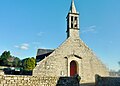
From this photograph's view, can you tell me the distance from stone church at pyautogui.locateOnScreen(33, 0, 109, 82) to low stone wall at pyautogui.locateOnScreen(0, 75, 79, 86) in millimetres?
11450

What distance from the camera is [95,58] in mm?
24234

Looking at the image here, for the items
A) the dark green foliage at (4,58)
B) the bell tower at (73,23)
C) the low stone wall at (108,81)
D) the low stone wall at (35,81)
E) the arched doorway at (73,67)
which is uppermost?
the bell tower at (73,23)

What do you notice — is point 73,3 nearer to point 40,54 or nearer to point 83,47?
point 83,47

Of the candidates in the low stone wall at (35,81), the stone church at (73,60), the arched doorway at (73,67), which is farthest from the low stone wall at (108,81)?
the low stone wall at (35,81)

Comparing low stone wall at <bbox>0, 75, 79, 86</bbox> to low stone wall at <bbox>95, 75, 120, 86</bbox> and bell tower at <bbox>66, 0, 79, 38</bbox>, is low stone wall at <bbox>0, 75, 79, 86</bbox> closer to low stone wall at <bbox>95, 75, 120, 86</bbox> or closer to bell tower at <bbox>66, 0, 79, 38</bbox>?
low stone wall at <bbox>95, 75, 120, 86</bbox>

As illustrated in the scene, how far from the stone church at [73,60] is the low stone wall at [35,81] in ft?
37.6

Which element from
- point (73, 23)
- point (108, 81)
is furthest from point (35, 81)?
point (73, 23)

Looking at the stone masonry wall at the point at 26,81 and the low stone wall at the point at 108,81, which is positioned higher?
the stone masonry wall at the point at 26,81

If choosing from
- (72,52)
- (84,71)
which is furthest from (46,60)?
(84,71)

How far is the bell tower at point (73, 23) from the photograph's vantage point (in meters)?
24.5

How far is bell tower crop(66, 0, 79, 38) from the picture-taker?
24.5 metres

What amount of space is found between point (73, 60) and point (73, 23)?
5.58m

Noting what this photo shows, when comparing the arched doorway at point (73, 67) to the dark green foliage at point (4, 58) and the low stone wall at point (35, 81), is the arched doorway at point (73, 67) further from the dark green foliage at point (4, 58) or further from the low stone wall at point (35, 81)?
the dark green foliage at point (4, 58)

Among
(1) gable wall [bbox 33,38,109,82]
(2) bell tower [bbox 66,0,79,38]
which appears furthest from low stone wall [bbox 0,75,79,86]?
(2) bell tower [bbox 66,0,79,38]
